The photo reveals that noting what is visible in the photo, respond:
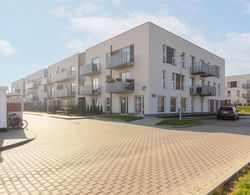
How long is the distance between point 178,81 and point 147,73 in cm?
622

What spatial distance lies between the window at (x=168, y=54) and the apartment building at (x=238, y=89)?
46.9m

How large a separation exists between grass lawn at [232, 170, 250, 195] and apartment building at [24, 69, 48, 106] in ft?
163

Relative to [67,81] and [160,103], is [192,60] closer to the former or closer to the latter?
[160,103]

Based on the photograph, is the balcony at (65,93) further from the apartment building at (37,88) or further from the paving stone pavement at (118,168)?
the paving stone pavement at (118,168)

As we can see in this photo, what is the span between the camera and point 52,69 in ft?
167

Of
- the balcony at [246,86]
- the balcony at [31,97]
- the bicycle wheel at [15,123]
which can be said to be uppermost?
the balcony at [246,86]

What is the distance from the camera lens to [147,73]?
2466 centimetres

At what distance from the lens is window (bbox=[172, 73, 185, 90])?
1117 inches

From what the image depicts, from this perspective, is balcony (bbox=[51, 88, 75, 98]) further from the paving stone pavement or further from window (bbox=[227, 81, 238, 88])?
window (bbox=[227, 81, 238, 88])

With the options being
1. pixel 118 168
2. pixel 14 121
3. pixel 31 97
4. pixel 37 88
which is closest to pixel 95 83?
pixel 14 121

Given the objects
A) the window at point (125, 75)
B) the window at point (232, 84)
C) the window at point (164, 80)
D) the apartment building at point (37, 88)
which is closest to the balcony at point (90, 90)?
the window at point (125, 75)

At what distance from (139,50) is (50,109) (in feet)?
66.4

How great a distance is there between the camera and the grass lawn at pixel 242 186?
434 centimetres

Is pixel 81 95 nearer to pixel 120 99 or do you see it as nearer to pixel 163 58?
pixel 120 99
